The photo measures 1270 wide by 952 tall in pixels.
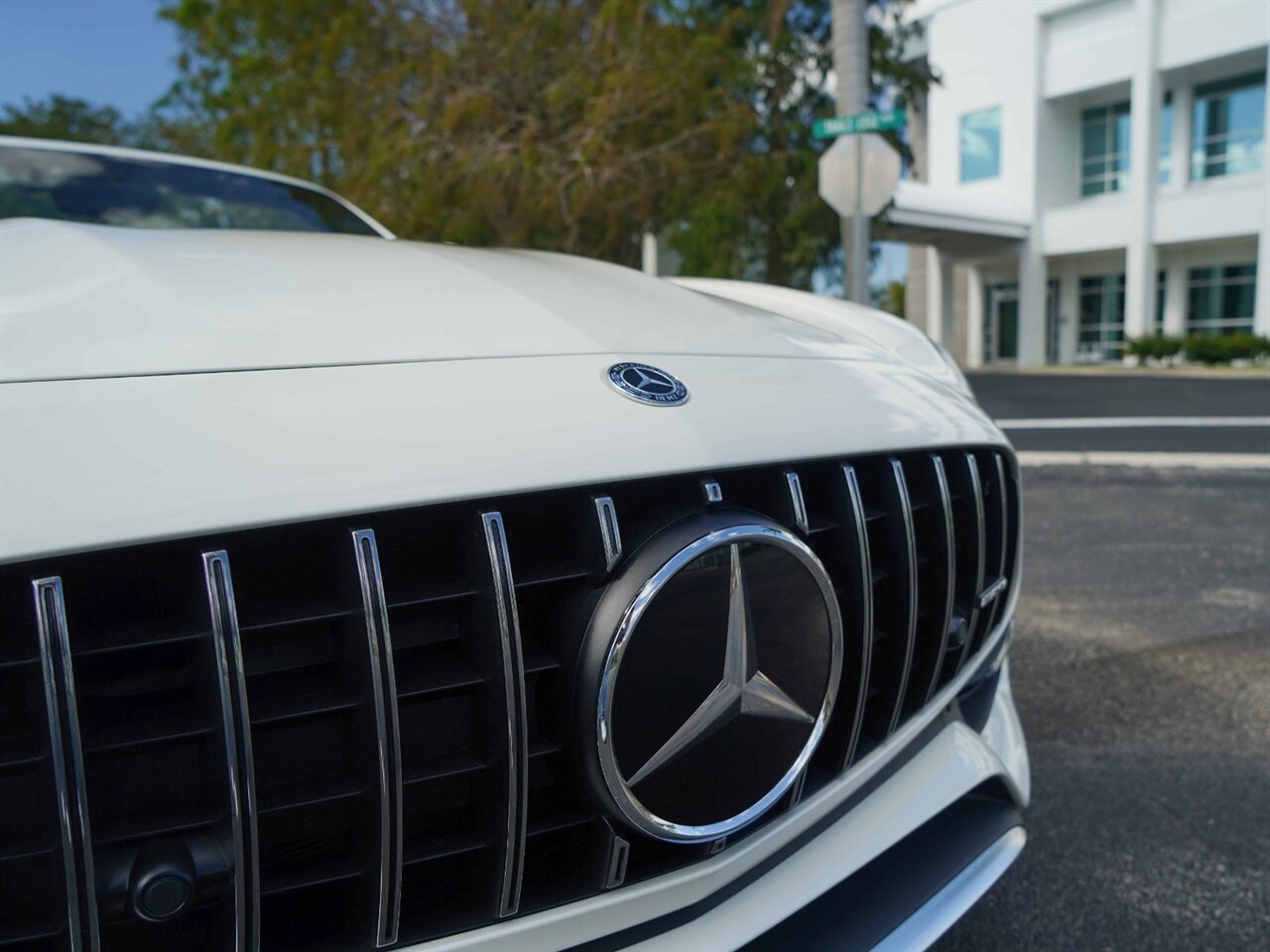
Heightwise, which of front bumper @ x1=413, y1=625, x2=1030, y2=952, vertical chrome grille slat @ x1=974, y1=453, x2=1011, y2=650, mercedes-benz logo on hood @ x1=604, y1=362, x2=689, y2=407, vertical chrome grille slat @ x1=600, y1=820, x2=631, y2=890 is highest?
mercedes-benz logo on hood @ x1=604, y1=362, x2=689, y2=407

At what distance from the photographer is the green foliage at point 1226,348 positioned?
65.9 feet

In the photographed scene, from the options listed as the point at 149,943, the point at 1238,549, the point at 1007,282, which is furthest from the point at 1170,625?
the point at 1007,282

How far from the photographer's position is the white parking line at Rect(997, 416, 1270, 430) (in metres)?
9.91

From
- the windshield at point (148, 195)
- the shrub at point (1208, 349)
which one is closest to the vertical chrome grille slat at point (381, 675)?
the windshield at point (148, 195)

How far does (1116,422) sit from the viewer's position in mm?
10188

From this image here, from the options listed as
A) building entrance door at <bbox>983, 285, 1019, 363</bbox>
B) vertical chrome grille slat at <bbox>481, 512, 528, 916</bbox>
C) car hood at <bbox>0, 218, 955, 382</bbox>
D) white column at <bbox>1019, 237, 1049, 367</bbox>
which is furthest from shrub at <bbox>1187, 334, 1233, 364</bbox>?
vertical chrome grille slat at <bbox>481, 512, 528, 916</bbox>

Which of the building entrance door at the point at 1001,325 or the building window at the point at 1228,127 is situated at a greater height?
the building window at the point at 1228,127

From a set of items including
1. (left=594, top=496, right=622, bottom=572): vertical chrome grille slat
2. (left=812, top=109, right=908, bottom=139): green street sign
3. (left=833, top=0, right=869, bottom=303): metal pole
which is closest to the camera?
(left=594, top=496, right=622, bottom=572): vertical chrome grille slat

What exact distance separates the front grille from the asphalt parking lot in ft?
3.61

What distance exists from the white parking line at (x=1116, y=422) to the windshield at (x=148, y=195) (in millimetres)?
8250

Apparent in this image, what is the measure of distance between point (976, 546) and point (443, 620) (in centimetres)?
88

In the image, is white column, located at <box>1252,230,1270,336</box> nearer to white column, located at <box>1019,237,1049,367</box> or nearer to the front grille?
white column, located at <box>1019,237,1049,367</box>

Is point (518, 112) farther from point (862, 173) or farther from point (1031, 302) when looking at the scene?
point (1031, 302)

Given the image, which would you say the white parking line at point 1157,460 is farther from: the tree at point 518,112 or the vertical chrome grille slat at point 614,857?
the vertical chrome grille slat at point 614,857
